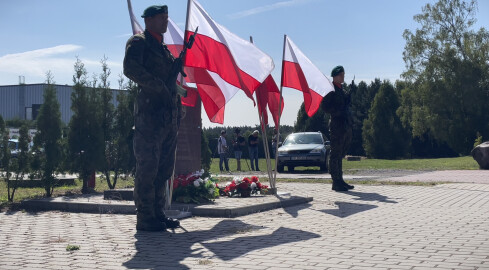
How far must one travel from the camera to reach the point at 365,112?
172 ft

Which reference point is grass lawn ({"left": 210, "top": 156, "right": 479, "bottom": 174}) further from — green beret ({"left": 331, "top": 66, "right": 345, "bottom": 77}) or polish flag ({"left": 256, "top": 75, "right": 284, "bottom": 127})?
polish flag ({"left": 256, "top": 75, "right": 284, "bottom": 127})

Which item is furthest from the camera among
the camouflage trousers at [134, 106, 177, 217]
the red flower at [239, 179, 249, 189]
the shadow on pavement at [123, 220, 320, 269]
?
the red flower at [239, 179, 249, 189]

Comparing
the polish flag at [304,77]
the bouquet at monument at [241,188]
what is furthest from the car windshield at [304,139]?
the bouquet at monument at [241,188]

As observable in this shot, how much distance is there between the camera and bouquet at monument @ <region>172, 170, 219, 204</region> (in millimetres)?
9216

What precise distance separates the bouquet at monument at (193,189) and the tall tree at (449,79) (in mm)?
42835

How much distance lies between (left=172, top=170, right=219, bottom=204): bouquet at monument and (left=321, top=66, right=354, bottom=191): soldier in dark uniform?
10.7ft

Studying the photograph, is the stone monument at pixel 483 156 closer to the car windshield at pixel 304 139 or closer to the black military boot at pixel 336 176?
the car windshield at pixel 304 139

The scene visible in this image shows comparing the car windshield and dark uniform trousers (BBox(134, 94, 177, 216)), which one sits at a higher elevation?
the car windshield

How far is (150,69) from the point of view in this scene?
6742mm

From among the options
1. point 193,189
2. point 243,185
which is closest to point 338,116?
point 243,185

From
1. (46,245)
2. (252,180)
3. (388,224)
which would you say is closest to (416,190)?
(252,180)

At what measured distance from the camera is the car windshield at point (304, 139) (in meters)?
24.3

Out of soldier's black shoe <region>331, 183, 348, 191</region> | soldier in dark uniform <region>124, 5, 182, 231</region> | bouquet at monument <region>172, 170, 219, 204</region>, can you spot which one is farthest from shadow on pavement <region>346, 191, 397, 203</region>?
soldier in dark uniform <region>124, 5, 182, 231</region>

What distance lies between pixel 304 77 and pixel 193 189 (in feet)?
9.82
